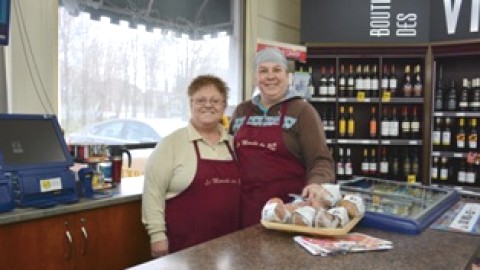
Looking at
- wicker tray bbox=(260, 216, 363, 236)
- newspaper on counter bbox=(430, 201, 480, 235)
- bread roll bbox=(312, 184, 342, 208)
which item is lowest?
newspaper on counter bbox=(430, 201, 480, 235)

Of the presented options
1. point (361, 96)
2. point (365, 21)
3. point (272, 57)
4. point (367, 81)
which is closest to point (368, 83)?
point (367, 81)

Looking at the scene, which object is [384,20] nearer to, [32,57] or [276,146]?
[276,146]

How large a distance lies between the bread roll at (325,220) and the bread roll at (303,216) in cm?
2

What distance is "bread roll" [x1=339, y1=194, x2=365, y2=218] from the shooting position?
1.71 meters

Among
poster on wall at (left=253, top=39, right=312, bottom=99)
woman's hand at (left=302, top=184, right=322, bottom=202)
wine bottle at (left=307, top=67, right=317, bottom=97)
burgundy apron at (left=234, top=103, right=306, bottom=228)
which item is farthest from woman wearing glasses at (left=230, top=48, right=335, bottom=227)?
wine bottle at (left=307, top=67, right=317, bottom=97)

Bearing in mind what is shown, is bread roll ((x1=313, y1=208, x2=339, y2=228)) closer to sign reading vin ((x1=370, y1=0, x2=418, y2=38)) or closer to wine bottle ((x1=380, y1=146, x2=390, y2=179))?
wine bottle ((x1=380, y1=146, x2=390, y2=179))

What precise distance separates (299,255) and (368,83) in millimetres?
3490

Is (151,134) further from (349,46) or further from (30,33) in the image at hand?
(349,46)

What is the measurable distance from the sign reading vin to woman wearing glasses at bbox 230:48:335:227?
2457mm

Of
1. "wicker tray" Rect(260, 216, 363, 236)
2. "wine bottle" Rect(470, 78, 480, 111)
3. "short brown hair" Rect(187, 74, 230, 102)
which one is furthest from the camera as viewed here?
"wine bottle" Rect(470, 78, 480, 111)

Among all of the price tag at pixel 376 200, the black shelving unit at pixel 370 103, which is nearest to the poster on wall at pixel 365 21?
the black shelving unit at pixel 370 103

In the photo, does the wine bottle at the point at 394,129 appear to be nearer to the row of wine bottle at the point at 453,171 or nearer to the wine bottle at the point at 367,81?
the wine bottle at the point at 367,81

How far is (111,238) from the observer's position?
7.81ft

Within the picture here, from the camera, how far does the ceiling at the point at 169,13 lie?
3.37 metres
